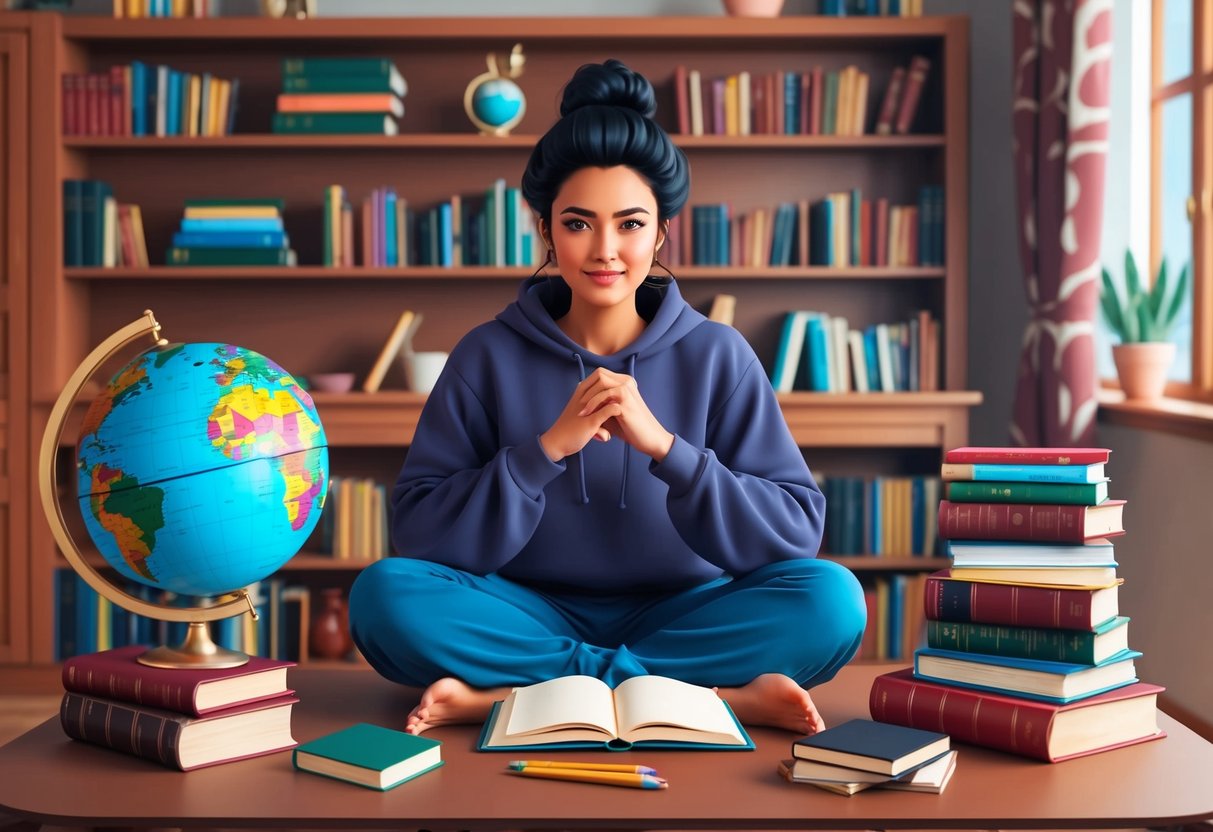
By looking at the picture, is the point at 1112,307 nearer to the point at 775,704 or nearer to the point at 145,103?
the point at 775,704

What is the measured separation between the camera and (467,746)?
143 centimetres

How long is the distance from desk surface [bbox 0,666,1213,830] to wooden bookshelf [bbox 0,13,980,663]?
2.09 m

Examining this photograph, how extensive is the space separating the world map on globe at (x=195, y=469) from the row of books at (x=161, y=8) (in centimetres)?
248

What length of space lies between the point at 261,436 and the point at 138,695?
1.06ft

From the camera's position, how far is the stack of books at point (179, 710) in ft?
4.42

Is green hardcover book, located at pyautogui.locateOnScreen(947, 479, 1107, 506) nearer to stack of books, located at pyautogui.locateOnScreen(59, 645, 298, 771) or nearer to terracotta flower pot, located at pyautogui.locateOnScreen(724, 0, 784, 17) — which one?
stack of books, located at pyautogui.locateOnScreen(59, 645, 298, 771)

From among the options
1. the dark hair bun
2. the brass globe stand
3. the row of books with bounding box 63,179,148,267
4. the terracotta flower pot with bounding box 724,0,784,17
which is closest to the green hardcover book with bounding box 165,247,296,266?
the row of books with bounding box 63,179,148,267

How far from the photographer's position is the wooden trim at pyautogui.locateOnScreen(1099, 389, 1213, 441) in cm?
260

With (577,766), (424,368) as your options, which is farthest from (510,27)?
(577,766)

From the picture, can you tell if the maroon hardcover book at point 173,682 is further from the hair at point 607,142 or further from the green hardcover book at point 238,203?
the green hardcover book at point 238,203

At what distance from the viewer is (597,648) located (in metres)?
1.69

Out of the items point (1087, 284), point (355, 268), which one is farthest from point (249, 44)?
point (1087, 284)

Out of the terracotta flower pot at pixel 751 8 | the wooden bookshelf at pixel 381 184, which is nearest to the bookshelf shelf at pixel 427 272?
the wooden bookshelf at pixel 381 184

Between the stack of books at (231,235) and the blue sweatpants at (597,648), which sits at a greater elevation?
the stack of books at (231,235)
